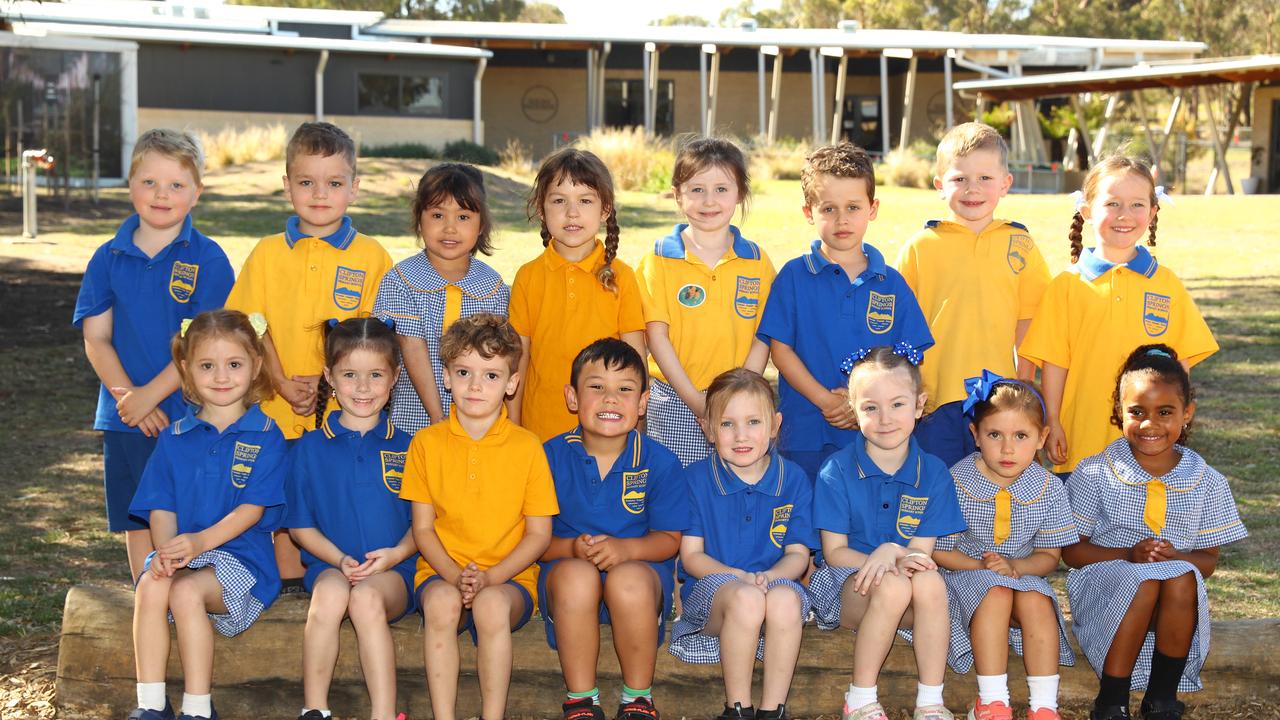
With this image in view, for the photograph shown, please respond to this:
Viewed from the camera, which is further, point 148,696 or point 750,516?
point 750,516

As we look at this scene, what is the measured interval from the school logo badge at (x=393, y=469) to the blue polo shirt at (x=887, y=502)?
4.14 ft

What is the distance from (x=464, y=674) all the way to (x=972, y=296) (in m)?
2.14

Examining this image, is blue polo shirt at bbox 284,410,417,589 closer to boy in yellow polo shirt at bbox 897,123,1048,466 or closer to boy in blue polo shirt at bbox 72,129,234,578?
boy in blue polo shirt at bbox 72,129,234,578

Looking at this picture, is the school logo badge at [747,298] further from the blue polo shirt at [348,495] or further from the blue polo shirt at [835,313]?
the blue polo shirt at [348,495]

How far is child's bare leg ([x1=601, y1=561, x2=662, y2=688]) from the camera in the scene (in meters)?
3.68

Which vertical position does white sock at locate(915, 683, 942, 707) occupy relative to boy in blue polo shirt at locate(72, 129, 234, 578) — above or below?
below

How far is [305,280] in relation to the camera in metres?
4.43

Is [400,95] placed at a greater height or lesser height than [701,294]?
greater

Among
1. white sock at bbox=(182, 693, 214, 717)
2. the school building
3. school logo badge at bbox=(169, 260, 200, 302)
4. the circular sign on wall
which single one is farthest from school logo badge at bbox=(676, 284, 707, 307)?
the circular sign on wall

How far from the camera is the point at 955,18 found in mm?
47094

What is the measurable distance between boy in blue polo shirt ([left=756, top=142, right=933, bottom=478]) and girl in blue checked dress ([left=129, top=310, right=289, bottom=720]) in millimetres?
1706

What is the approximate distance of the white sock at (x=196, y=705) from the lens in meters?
3.61

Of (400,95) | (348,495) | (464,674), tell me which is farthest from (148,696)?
(400,95)

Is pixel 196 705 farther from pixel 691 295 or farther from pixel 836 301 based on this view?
pixel 836 301
